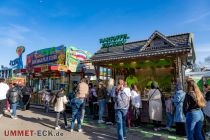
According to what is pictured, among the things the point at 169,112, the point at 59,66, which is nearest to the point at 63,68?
the point at 59,66

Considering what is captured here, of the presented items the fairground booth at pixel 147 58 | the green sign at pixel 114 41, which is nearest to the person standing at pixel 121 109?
the fairground booth at pixel 147 58

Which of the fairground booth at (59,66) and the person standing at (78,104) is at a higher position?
the fairground booth at (59,66)

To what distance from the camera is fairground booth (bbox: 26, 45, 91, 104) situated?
18.0 meters

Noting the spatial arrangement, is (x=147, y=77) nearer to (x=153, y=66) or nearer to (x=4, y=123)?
(x=153, y=66)

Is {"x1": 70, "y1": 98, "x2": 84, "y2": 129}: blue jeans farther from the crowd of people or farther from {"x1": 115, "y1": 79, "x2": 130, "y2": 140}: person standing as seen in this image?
{"x1": 115, "y1": 79, "x2": 130, "y2": 140}: person standing

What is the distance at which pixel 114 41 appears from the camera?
14.9 metres

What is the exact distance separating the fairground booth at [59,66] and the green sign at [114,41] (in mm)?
3758

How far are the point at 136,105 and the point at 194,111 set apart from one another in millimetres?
3809

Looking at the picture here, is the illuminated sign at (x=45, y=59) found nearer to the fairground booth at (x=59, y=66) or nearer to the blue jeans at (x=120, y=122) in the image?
the fairground booth at (x=59, y=66)

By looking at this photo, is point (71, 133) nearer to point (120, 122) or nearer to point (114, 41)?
point (120, 122)

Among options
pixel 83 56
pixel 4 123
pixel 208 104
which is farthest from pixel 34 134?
pixel 83 56

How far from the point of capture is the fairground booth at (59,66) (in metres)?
18.0

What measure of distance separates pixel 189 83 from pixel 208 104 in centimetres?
277

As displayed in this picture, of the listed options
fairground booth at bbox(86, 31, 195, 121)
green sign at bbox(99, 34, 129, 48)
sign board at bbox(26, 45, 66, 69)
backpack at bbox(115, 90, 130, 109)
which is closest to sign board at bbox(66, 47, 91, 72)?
sign board at bbox(26, 45, 66, 69)
